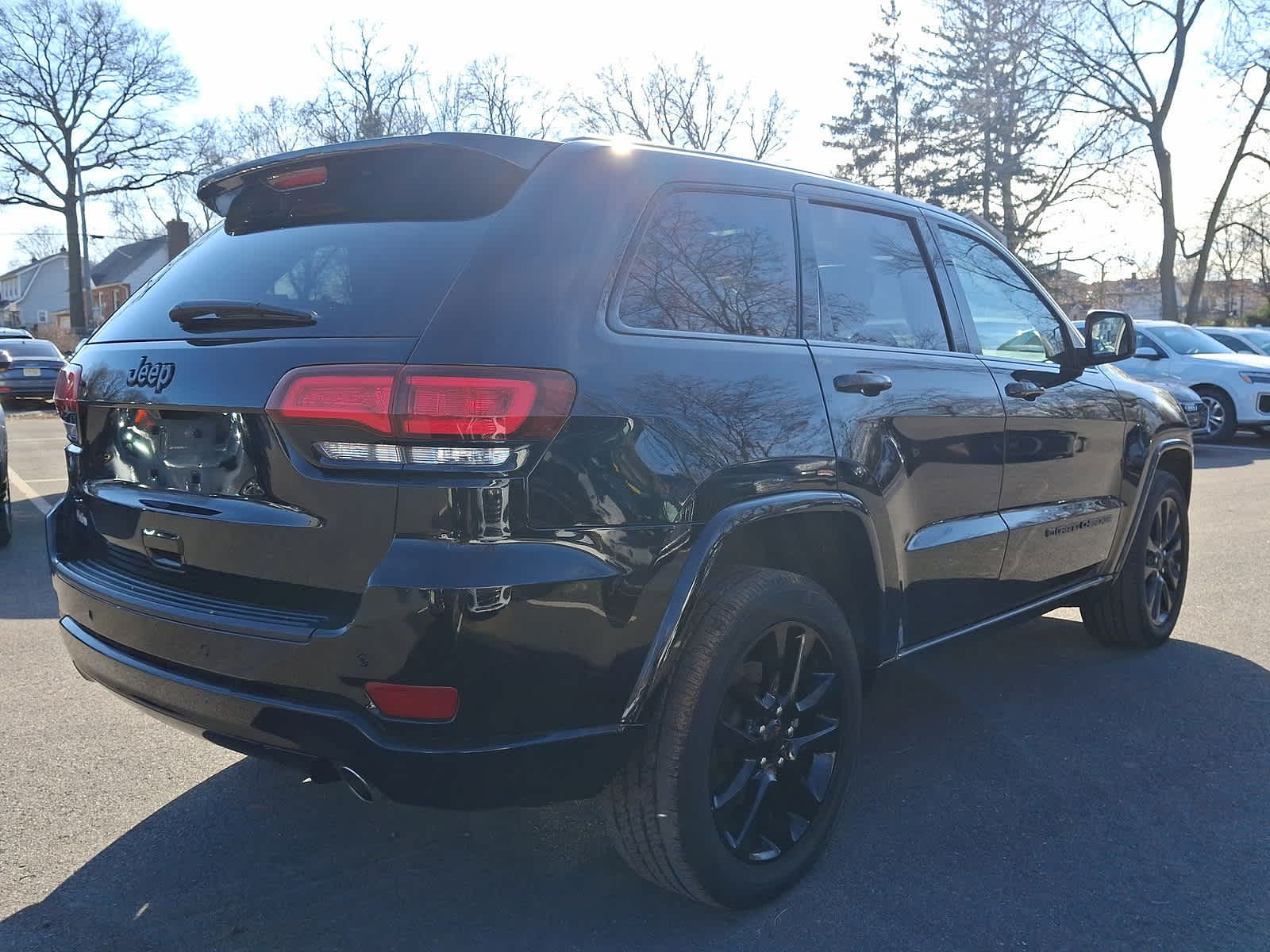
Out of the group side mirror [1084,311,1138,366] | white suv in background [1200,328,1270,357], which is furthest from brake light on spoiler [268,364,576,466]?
white suv in background [1200,328,1270,357]

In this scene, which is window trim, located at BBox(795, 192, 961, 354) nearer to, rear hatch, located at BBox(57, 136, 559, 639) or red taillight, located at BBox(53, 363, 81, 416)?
rear hatch, located at BBox(57, 136, 559, 639)

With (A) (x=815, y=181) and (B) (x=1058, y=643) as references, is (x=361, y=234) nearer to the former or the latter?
(A) (x=815, y=181)

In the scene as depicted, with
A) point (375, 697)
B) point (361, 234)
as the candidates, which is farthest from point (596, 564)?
point (361, 234)

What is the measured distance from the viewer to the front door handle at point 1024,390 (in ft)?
12.3

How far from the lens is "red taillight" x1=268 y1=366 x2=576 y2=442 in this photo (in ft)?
7.03

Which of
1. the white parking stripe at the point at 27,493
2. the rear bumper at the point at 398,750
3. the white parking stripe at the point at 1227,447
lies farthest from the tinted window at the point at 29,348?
the rear bumper at the point at 398,750

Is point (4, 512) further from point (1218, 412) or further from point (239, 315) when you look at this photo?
point (1218, 412)

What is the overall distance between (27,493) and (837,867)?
9.33 metres

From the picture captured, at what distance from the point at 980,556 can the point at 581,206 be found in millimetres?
1861

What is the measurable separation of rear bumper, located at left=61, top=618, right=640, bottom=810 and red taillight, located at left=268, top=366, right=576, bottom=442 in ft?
1.97

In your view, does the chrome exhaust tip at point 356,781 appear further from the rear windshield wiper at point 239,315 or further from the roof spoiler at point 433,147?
the roof spoiler at point 433,147

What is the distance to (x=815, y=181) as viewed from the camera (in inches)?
128

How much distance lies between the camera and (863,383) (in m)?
2.99

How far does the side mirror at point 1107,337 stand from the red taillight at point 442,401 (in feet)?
9.03
